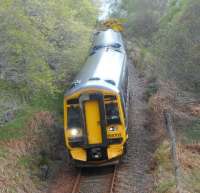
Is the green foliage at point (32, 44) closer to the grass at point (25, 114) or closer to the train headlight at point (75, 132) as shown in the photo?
the grass at point (25, 114)

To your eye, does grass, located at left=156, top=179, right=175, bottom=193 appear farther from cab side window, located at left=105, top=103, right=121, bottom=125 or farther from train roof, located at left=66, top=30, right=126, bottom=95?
train roof, located at left=66, top=30, right=126, bottom=95

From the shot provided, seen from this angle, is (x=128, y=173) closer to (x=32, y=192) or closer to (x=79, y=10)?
(x=32, y=192)

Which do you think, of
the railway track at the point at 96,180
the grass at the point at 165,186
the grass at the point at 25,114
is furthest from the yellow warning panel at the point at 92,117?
the grass at the point at 25,114

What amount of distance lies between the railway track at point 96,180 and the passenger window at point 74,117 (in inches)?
75.8

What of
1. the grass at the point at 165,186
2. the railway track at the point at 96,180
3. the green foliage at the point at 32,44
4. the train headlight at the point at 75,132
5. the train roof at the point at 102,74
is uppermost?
the green foliage at the point at 32,44

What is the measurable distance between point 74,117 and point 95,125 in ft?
2.66

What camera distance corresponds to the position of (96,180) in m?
14.2

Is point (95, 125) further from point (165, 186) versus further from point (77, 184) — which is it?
point (165, 186)

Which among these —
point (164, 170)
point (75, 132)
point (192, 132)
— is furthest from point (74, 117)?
point (192, 132)

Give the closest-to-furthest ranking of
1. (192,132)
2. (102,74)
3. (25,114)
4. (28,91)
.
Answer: (102,74), (28,91), (25,114), (192,132)

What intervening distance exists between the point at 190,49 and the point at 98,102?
5957 mm

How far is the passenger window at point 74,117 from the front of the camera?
1388cm

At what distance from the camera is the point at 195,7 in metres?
18.3

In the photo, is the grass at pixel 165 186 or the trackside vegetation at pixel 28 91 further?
the trackside vegetation at pixel 28 91
